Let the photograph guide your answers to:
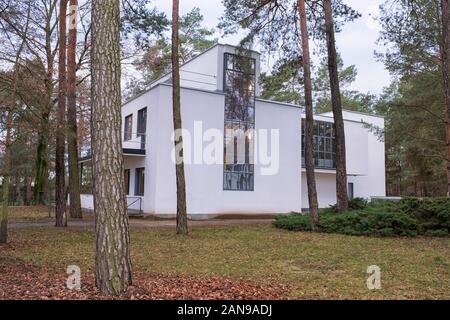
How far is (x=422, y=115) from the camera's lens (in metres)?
19.1

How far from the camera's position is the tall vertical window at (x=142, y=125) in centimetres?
2064

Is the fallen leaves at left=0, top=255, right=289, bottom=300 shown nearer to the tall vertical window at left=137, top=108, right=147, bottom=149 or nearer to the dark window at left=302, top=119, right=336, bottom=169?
the tall vertical window at left=137, top=108, right=147, bottom=149

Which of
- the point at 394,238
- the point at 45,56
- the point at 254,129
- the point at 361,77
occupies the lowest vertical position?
the point at 394,238

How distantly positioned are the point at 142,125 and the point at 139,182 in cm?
300

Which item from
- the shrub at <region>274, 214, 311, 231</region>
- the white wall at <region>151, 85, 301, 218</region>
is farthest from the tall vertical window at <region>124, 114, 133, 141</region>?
the shrub at <region>274, 214, 311, 231</region>

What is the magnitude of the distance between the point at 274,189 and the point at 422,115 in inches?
316

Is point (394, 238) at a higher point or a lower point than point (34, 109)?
lower

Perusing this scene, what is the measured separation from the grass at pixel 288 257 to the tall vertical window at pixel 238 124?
311 inches

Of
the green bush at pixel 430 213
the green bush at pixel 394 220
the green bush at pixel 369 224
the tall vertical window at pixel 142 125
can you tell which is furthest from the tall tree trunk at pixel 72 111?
the green bush at pixel 430 213

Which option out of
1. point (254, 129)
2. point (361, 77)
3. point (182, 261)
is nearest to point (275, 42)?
point (254, 129)

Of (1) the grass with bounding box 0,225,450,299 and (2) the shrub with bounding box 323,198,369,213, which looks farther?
(2) the shrub with bounding box 323,198,369,213

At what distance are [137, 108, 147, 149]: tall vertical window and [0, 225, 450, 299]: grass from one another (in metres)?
8.50

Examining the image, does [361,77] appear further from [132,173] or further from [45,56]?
[45,56]

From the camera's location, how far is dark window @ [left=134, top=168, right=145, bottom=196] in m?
20.5
